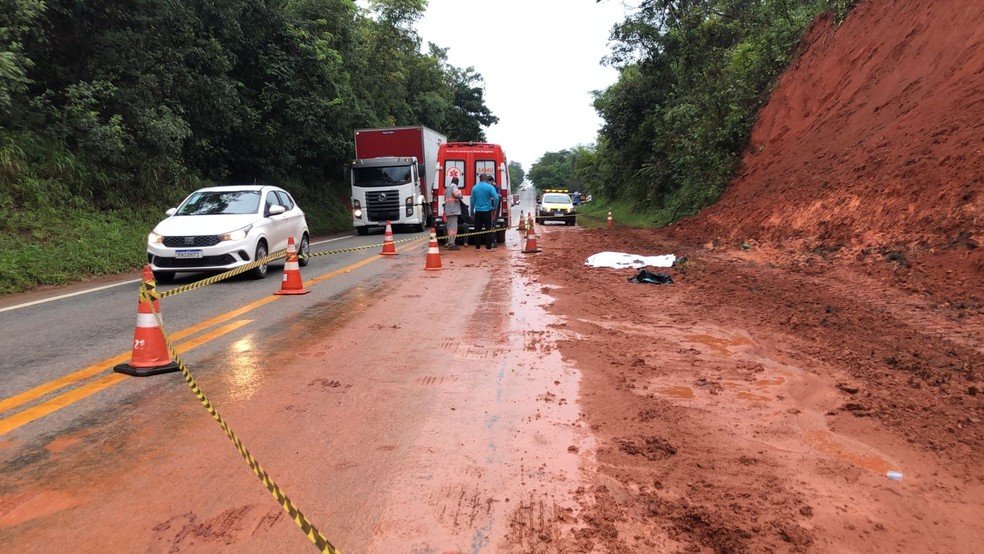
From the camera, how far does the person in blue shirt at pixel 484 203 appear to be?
602 inches

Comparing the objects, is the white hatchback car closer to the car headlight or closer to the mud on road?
the car headlight

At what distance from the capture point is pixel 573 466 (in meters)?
3.56

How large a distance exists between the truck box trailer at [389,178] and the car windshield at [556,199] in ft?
29.1

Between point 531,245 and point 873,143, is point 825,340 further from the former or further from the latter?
point 531,245

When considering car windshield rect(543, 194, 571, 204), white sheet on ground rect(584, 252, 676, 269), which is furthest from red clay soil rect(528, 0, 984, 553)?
car windshield rect(543, 194, 571, 204)

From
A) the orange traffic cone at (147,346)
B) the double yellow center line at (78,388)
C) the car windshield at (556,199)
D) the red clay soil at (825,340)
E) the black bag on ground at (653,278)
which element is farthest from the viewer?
the car windshield at (556,199)

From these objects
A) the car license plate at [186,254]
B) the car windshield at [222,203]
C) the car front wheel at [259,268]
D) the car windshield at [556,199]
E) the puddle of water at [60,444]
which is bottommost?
the puddle of water at [60,444]

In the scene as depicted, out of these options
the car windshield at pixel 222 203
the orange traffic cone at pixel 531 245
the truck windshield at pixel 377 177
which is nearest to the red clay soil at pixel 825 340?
the orange traffic cone at pixel 531 245

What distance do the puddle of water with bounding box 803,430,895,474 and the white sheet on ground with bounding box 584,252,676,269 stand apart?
779 cm

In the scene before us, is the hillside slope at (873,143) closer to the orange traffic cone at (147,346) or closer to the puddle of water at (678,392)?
the puddle of water at (678,392)

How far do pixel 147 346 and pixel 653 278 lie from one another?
7412mm

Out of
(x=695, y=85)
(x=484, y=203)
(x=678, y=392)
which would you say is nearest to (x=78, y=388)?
(x=678, y=392)

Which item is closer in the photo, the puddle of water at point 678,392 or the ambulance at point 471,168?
the puddle of water at point 678,392

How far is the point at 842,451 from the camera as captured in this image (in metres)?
3.75
